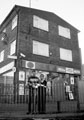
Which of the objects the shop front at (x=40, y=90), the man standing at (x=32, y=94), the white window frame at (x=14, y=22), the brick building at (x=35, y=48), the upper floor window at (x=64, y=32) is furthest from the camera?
the upper floor window at (x=64, y=32)

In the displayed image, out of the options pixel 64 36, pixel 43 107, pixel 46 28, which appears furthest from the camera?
pixel 64 36

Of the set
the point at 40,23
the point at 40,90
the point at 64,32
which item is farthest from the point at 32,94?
the point at 64,32

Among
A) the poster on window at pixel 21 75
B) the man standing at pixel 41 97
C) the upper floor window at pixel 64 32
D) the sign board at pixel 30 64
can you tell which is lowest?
the man standing at pixel 41 97

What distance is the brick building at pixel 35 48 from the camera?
47.1 feet

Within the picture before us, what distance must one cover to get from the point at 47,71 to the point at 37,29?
4663mm

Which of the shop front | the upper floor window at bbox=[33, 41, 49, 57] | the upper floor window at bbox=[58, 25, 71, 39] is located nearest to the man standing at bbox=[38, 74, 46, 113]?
the shop front

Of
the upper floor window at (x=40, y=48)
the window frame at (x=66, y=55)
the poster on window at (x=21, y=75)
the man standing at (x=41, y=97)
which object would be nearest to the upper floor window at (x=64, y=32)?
the window frame at (x=66, y=55)

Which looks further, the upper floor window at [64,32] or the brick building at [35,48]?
the upper floor window at [64,32]

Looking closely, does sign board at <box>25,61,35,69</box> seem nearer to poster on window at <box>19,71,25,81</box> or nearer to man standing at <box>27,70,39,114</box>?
poster on window at <box>19,71,25,81</box>

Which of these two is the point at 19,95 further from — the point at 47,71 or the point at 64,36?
the point at 64,36

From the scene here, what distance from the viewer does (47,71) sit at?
16.0 meters

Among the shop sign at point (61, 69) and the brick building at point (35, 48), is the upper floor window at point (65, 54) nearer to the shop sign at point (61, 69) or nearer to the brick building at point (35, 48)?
the brick building at point (35, 48)

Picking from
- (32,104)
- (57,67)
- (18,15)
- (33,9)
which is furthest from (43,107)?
(33,9)

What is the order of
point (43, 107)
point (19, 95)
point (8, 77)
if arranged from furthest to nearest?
point (8, 77) → point (19, 95) → point (43, 107)
